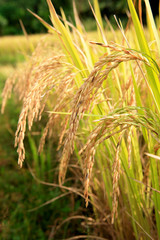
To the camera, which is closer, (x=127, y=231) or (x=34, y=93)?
(x=34, y=93)

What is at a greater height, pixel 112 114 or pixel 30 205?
pixel 112 114

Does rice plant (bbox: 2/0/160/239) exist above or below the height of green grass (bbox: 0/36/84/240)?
above

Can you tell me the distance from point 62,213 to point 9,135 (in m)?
1.69

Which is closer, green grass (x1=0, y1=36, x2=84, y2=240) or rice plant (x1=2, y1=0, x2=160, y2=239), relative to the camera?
rice plant (x1=2, y1=0, x2=160, y2=239)

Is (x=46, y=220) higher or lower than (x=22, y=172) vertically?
lower

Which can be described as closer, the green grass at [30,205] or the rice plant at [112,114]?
the rice plant at [112,114]

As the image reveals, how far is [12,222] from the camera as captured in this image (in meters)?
1.80

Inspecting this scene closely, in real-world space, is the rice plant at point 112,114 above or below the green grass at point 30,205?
above

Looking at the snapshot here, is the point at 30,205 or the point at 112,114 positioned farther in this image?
the point at 30,205

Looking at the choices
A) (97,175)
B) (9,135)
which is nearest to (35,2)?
(9,135)

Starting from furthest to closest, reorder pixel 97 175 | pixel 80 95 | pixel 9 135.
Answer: pixel 9 135 < pixel 97 175 < pixel 80 95

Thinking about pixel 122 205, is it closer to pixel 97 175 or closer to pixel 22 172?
pixel 97 175

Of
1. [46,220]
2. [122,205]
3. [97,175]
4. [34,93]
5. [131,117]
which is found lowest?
[46,220]

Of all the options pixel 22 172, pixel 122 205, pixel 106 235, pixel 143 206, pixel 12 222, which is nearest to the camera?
pixel 143 206
